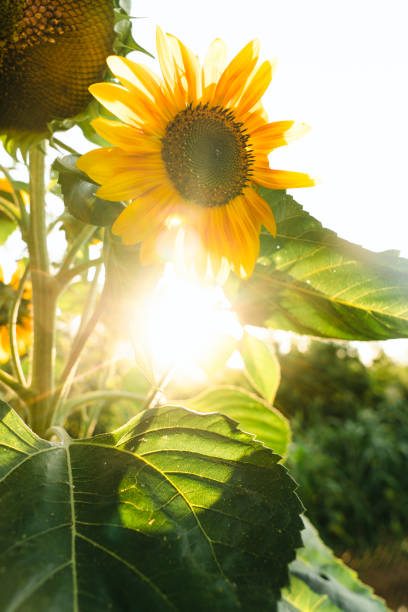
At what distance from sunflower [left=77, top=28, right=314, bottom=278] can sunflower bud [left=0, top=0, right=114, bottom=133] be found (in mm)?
44

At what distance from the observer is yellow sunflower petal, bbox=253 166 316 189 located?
0.46 meters

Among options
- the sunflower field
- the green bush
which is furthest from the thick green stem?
the green bush

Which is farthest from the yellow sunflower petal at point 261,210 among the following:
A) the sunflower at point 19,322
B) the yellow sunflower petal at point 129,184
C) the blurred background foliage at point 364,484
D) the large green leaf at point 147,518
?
the blurred background foliage at point 364,484

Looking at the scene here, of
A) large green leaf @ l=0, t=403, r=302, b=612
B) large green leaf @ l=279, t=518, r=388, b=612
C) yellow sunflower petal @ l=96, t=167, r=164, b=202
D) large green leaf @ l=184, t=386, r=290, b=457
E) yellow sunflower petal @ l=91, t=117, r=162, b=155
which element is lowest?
large green leaf @ l=279, t=518, r=388, b=612

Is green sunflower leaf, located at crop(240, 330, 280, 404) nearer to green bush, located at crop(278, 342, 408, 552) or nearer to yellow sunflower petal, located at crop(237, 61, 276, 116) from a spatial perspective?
yellow sunflower petal, located at crop(237, 61, 276, 116)

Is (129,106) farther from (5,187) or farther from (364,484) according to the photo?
(364,484)

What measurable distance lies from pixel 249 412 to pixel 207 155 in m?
0.39

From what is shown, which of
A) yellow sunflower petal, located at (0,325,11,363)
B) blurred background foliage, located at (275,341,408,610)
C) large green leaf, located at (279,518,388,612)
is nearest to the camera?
large green leaf, located at (279,518,388,612)

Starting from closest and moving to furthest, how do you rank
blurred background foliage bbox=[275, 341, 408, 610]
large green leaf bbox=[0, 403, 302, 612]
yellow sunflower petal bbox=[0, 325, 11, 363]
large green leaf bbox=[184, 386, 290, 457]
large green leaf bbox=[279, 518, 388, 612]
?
large green leaf bbox=[0, 403, 302, 612] → large green leaf bbox=[279, 518, 388, 612] → large green leaf bbox=[184, 386, 290, 457] → yellow sunflower petal bbox=[0, 325, 11, 363] → blurred background foliage bbox=[275, 341, 408, 610]

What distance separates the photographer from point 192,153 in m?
0.55

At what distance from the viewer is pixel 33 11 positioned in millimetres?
419

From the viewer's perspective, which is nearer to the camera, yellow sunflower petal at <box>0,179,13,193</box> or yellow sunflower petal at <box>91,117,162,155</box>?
yellow sunflower petal at <box>91,117,162,155</box>

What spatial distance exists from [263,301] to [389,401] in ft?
17.2

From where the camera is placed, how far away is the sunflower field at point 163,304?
28 centimetres
